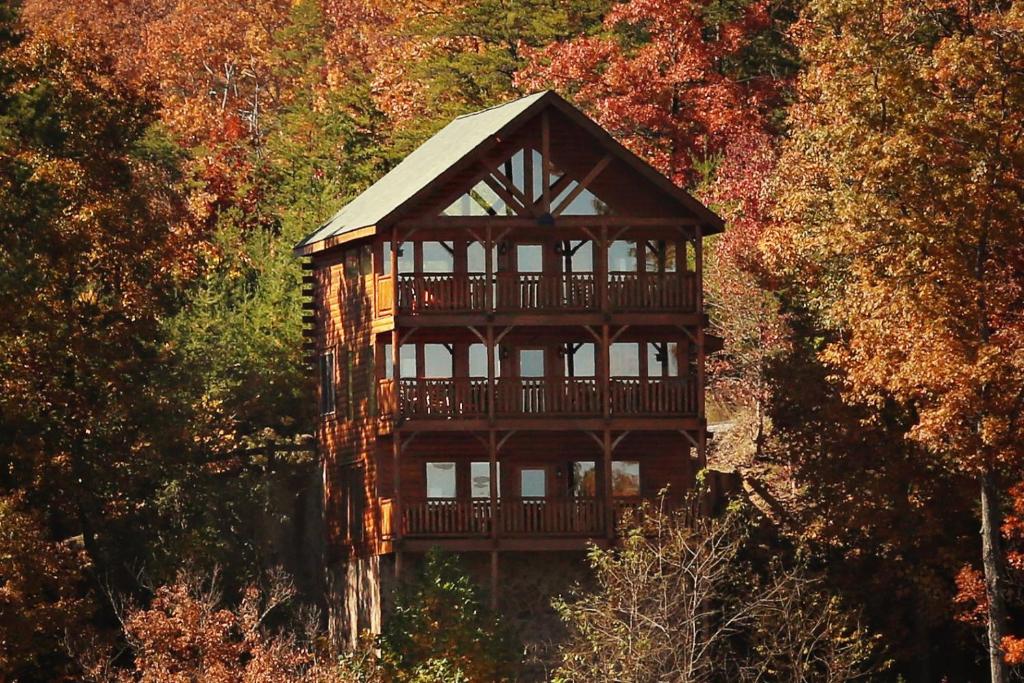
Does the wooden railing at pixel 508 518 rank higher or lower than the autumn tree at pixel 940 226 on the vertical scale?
lower

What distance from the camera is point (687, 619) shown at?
1812 inches

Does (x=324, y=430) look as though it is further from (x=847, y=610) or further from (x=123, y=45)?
(x=123, y=45)

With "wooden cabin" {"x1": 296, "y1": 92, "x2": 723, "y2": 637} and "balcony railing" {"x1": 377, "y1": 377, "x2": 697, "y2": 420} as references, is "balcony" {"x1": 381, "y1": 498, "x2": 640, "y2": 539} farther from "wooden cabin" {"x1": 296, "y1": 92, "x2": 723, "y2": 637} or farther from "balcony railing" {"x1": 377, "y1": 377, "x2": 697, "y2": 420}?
"balcony railing" {"x1": 377, "y1": 377, "x2": 697, "y2": 420}

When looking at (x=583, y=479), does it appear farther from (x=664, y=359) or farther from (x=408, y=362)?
(x=408, y=362)

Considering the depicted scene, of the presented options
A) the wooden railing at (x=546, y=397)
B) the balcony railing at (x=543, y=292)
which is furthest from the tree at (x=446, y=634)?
the balcony railing at (x=543, y=292)

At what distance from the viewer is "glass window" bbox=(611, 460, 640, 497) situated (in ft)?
191

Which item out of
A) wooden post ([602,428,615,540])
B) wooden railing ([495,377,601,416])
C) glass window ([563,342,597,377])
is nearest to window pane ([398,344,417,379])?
wooden railing ([495,377,601,416])

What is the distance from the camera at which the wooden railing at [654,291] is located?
57.3 metres

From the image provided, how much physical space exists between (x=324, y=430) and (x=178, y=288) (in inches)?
202

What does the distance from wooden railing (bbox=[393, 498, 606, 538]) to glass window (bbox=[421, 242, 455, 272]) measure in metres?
5.65

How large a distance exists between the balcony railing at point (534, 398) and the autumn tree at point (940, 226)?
5984 mm

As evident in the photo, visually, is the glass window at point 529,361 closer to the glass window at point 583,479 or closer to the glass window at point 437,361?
the glass window at point 437,361

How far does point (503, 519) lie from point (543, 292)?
5.34 m

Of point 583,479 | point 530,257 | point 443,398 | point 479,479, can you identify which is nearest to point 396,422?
point 443,398
